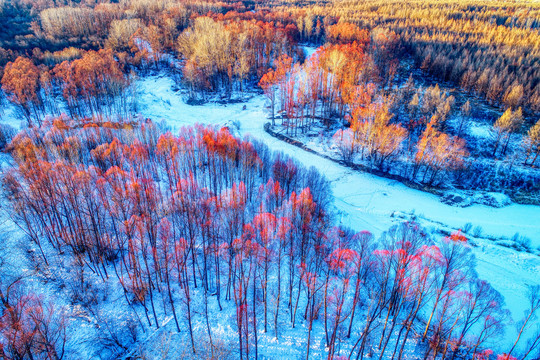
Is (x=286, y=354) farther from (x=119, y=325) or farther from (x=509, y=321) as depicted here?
(x=509, y=321)

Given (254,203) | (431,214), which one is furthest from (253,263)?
(431,214)

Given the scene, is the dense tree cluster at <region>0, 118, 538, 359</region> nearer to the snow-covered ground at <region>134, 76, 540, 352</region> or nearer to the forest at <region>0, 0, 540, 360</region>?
the forest at <region>0, 0, 540, 360</region>

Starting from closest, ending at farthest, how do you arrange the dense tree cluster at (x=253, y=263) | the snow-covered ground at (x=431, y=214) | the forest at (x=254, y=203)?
the dense tree cluster at (x=253, y=263) < the forest at (x=254, y=203) < the snow-covered ground at (x=431, y=214)

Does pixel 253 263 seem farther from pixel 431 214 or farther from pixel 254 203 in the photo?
pixel 431 214

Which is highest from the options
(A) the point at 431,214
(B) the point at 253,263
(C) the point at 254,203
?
(C) the point at 254,203

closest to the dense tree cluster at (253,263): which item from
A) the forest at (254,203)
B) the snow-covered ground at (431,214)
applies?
the forest at (254,203)

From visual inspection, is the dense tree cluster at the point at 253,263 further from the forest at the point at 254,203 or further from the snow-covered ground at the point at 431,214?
the snow-covered ground at the point at 431,214
